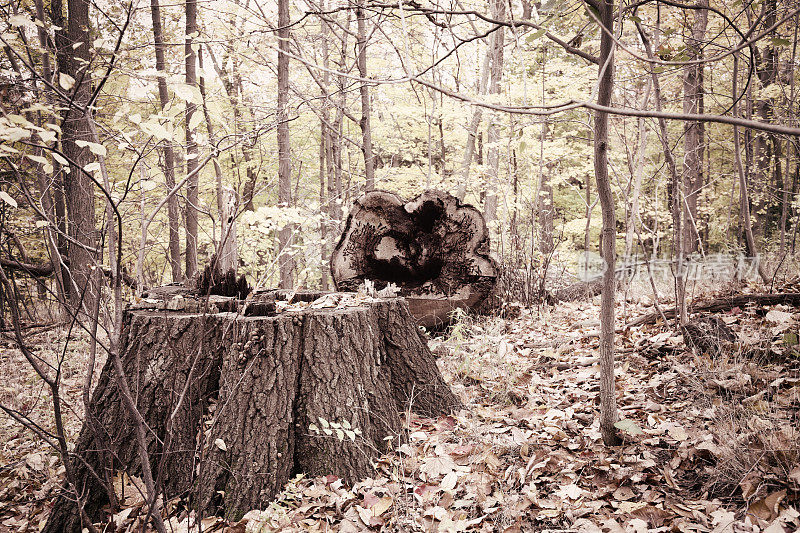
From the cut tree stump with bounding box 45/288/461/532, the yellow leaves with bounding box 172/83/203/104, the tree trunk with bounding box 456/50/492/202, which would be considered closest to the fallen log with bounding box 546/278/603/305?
the tree trunk with bounding box 456/50/492/202

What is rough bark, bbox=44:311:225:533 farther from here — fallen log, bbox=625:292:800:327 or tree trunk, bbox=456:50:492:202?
tree trunk, bbox=456:50:492:202

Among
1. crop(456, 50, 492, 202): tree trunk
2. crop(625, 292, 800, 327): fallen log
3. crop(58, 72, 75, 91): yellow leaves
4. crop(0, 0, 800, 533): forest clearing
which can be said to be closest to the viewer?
→ crop(58, 72, 75, 91): yellow leaves

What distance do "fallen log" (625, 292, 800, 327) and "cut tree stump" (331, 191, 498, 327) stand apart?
1.88 m

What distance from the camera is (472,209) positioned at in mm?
6023

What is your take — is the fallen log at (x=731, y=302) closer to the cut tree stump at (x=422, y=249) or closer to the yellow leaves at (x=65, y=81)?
the cut tree stump at (x=422, y=249)

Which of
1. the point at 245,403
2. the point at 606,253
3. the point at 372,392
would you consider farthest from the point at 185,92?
the point at 606,253

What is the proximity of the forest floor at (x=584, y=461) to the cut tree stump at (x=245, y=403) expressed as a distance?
0.16 meters

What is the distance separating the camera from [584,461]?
2.63 meters

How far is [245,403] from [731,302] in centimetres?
444

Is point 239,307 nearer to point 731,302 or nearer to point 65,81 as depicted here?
point 65,81

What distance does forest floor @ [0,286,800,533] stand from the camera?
84.0 inches

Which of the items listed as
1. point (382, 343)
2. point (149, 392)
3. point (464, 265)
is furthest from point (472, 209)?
point (149, 392)

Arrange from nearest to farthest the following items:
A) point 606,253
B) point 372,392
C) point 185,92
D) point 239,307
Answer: point 185,92, point 606,253, point 372,392, point 239,307

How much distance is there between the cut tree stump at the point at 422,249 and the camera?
19.1ft
